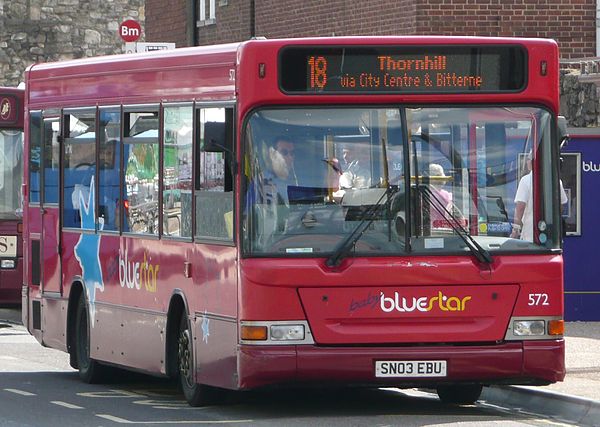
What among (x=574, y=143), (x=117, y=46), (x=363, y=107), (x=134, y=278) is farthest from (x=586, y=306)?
(x=117, y=46)

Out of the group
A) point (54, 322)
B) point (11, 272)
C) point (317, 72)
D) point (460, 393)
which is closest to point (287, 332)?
point (317, 72)

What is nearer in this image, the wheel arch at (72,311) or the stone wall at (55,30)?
the wheel arch at (72,311)

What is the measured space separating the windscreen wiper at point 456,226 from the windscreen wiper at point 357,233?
0.73ft

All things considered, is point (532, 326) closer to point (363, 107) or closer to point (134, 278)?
point (363, 107)

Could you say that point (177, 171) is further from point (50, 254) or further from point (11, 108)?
point (11, 108)

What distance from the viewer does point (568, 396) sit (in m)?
13.8

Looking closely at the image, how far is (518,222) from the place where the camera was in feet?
43.8

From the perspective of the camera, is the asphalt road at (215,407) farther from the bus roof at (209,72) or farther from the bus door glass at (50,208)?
the bus roof at (209,72)

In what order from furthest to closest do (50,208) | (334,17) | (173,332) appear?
(334,17) → (50,208) → (173,332)

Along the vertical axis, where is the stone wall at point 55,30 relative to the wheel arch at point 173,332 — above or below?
above

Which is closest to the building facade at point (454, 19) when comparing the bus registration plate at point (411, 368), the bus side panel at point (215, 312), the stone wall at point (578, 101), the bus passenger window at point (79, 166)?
the stone wall at point (578, 101)

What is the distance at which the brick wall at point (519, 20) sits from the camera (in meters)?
27.5

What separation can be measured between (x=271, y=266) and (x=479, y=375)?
5.18ft

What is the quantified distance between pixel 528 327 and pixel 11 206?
549 inches
